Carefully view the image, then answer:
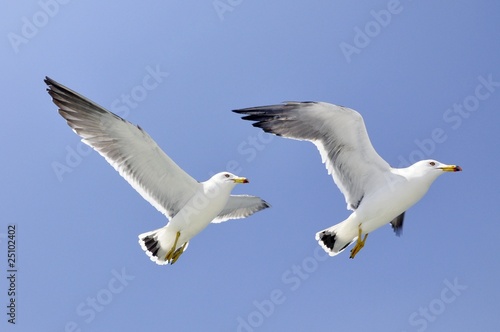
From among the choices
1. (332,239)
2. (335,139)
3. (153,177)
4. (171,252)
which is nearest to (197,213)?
(171,252)

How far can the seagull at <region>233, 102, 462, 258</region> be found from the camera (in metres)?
10.2

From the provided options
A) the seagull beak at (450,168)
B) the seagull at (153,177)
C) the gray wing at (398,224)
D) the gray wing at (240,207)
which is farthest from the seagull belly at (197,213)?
the seagull beak at (450,168)

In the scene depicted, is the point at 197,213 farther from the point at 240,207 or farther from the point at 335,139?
the point at 335,139

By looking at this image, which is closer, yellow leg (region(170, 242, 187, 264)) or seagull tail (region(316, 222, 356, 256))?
seagull tail (region(316, 222, 356, 256))

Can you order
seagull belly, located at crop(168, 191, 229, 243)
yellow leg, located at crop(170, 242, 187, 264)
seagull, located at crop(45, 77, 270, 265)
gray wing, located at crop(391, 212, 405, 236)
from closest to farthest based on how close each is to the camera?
1. seagull, located at crop(45, 77, 270, 265)
2. seagull belly, located at crop(168, 191, 229, 243)
3. yellow leg, located at crop(170, 242, 187, 264)
4. gray wing, located at crop(391, 212, 405, 236)

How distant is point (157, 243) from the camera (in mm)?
10961

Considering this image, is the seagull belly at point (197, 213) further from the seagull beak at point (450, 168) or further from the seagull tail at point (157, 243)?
the seagull beak at point (450, 168)

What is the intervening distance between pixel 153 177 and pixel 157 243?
0.92 meters

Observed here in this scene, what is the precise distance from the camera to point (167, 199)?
11.1m

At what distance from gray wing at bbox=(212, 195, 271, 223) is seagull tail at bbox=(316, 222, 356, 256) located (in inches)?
83.6

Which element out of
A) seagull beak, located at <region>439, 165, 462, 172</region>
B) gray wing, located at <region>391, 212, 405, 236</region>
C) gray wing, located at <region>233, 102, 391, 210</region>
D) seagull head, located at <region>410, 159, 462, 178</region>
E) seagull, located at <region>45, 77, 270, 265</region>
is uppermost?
seagull, located at <region>45, 77, 270, 265</region>

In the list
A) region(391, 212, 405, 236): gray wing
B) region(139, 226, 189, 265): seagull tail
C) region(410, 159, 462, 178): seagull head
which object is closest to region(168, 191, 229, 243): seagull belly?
region(139, 226, 189, 265): seagull tail

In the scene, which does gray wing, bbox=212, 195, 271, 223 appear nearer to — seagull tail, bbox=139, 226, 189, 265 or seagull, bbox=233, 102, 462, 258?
seagull tail, bbox=139, 226, 189, 265

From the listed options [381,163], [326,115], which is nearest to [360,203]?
[381,163]
